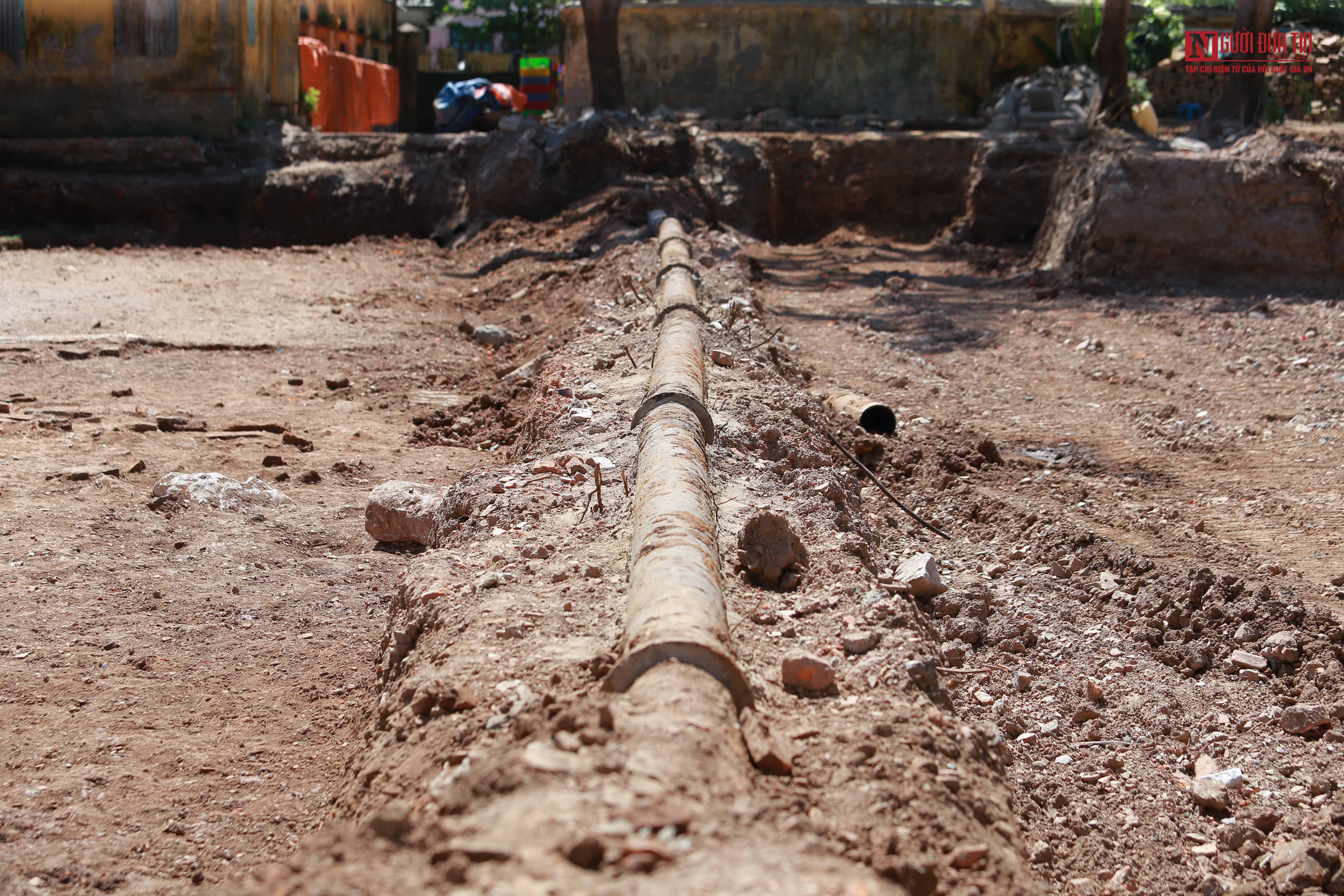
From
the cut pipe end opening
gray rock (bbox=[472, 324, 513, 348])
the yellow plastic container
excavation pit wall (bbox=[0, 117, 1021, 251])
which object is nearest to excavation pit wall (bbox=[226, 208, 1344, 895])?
the cut pipe end opening

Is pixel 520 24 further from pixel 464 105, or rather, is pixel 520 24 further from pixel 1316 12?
pixel 1316 12

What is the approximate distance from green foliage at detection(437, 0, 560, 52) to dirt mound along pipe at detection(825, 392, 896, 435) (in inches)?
746

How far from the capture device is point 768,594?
9.39 feet

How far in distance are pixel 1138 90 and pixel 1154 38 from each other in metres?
3.70

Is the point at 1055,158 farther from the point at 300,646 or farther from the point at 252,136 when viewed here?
the point at 300,646

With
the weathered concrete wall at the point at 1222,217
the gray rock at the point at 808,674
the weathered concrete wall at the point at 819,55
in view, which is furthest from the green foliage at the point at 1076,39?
the gray rock at the point at 808,674

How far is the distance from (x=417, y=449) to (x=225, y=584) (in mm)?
1632

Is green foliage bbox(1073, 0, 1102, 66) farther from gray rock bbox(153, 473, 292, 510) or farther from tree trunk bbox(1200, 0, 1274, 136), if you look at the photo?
gray rock bbox(153, 473, 292, 510)

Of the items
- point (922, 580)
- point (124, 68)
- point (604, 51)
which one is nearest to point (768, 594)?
point (922, 580)

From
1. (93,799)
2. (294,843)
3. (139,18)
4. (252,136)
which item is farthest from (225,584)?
(139,18)

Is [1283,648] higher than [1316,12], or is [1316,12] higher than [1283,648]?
[1316,12]

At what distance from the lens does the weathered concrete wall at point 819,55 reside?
16328 mm

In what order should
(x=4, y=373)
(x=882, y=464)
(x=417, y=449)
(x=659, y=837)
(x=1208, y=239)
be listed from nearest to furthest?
(x=659, y=837) < (x=882, y=464) < (x=417, y=449) < (x=4, y=373) < (x=1208, y=239)

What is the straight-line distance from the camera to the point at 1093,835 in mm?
2502
